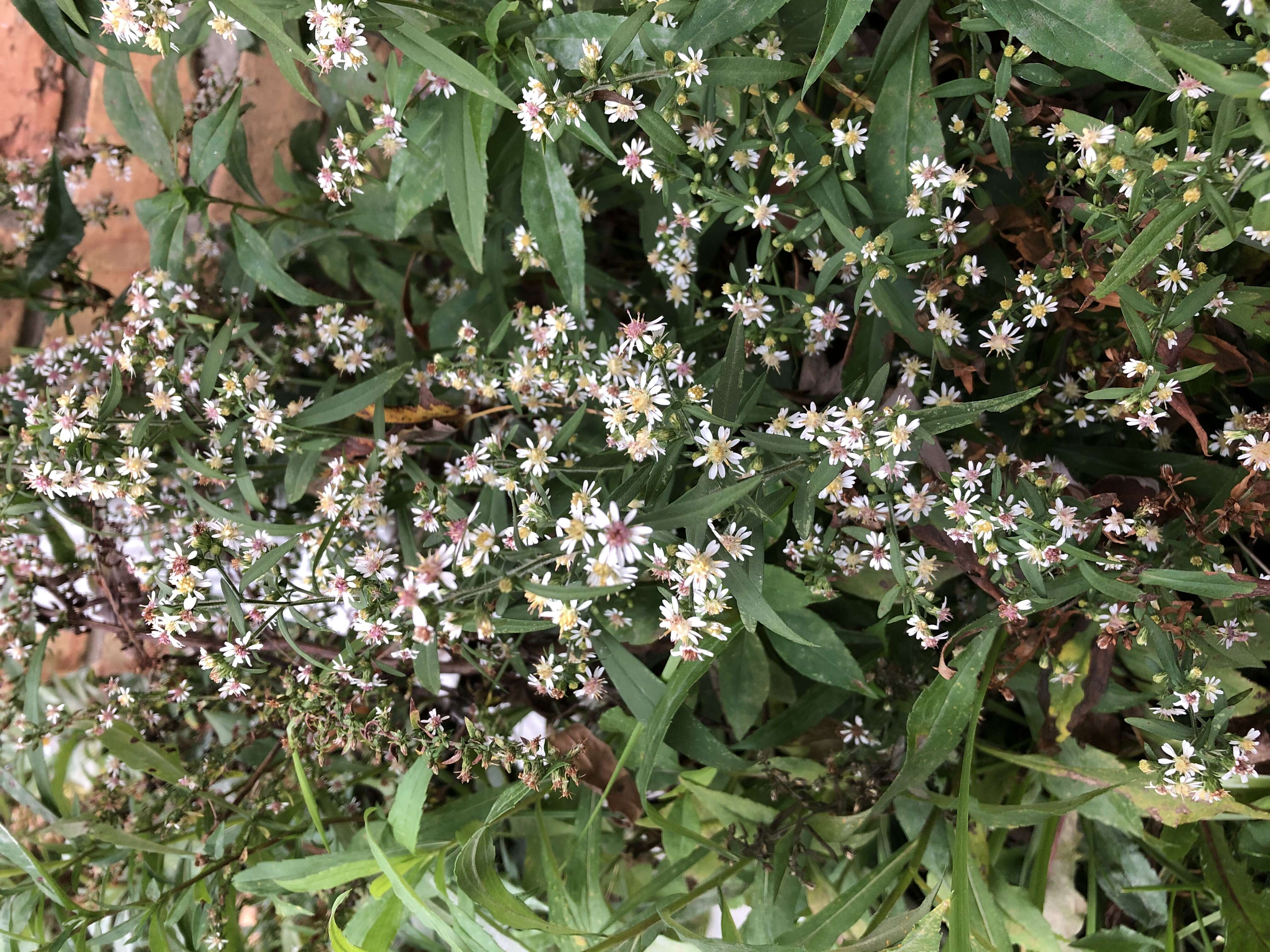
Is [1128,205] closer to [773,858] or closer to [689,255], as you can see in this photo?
[689,255]

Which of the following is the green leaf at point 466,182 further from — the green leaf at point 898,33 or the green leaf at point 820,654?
the green leaf at point 820,654

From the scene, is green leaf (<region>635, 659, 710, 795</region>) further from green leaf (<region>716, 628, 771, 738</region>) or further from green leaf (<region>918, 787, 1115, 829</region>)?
green leaf (<region>918, 787, 1115, 829</region>)

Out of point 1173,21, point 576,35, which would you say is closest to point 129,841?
point 576,35

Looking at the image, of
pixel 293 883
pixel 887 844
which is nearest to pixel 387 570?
pixel 293 883

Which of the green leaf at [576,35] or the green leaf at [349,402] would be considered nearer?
the green leaf at [576,35]

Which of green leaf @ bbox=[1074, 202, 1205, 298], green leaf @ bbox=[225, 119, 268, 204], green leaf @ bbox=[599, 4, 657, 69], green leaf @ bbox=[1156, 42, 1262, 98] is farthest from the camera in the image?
green leaf @ bbox=[225, 119, 268, 204]

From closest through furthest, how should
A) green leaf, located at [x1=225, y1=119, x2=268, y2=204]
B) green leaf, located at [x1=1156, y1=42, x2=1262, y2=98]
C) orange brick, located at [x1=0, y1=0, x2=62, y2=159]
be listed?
1. green leaf, located at [x1=1156, y1=42, x2=1262, y2=98]
2. green leaf, located at [x1=225, y1=119, x2=268, y2=204]
3. orange brick, located at [x1=0, y1=0, x2=62, y2=159]

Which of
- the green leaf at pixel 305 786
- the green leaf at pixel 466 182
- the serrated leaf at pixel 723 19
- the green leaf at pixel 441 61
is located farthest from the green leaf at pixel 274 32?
the green leaf at pixel 305 786

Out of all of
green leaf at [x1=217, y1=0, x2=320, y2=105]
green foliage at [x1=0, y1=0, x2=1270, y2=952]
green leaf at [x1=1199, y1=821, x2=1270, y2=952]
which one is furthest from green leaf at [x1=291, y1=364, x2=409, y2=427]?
green leaf at [x1=1199, y1=821, x2=1270, y2=952]
